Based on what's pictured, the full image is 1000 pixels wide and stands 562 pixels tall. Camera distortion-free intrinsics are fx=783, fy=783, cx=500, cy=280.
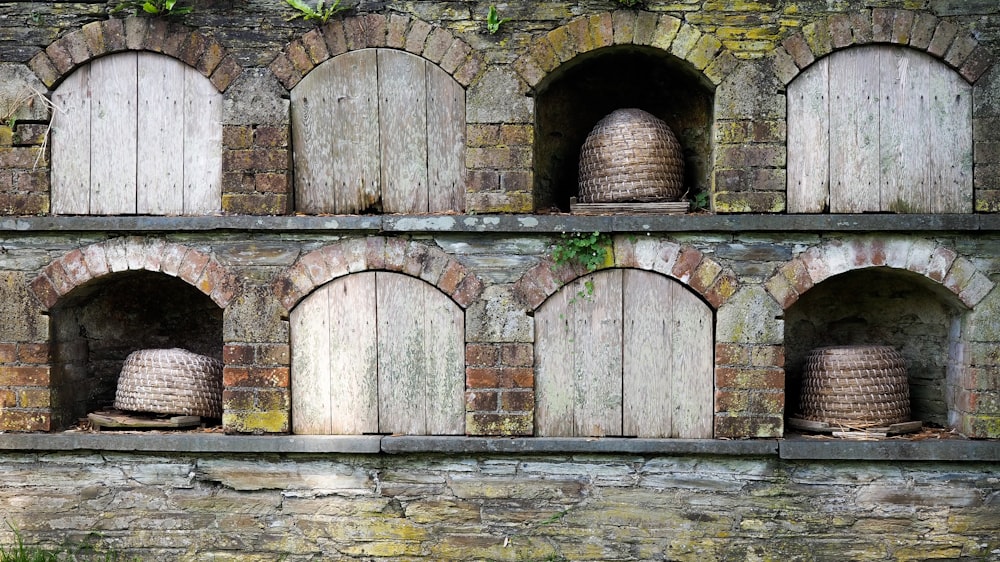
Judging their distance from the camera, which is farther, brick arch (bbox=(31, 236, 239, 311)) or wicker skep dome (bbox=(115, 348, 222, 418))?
wicker skep dome (bbox=(115, 348, 222, 418))

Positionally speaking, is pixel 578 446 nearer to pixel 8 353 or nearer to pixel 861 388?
pixel 861 388

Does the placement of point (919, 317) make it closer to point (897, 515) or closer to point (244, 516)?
point (897, 515)

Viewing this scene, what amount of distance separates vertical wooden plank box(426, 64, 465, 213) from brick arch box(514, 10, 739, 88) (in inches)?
18.1

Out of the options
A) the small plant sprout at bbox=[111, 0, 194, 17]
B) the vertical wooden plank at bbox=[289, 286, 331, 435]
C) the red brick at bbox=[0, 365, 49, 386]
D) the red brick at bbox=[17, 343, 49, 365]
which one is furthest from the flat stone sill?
the small plant sprout at bbox=[111, 0, 194, 17]

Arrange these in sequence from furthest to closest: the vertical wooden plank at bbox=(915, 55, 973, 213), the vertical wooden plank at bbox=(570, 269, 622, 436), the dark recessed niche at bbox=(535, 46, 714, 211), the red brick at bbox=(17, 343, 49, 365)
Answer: the dark recessed niche at bbox=(535, 46, 714, 211) < the red brick at bbox=(17, 343, 49, 365) < the vertical wooden plank at bbox=(570, 269, 622, 436) < the vertical wooden plank at bbox=(915, 55, 973, 213)

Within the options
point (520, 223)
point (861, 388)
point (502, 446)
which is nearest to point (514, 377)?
point (502, 446)

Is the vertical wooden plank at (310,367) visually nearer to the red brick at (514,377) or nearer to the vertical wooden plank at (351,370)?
the vertical wooden plank at (351,370)

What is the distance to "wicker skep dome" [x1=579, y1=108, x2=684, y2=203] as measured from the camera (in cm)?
506

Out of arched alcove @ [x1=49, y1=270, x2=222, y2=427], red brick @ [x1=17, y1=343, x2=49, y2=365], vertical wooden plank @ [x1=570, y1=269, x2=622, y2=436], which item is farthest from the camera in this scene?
arched alcove @ [x1=49, y1=270, x2=222, y2=427]

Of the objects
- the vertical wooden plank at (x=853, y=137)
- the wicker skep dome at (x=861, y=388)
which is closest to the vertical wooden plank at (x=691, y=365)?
the wicker skep dome at (x=861, y=388)

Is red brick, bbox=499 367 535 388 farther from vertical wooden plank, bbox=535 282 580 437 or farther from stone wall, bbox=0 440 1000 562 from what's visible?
stone wall, bbox=0 440 1000 562

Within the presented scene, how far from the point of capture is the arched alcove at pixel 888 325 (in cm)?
527

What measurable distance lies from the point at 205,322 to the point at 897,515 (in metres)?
4.94

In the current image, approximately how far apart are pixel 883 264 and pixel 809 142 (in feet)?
2.92
